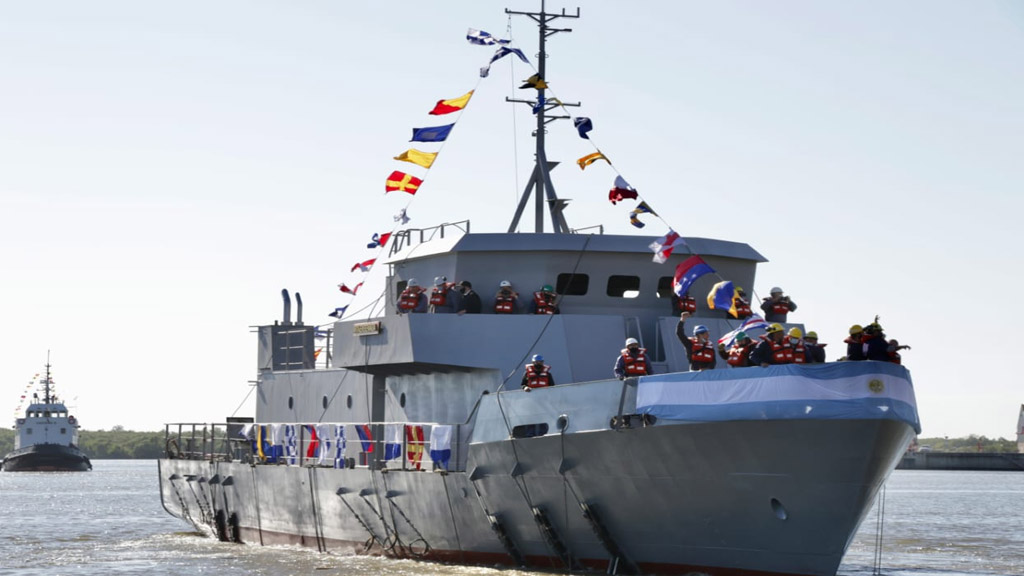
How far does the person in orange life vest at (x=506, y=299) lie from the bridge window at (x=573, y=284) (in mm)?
905

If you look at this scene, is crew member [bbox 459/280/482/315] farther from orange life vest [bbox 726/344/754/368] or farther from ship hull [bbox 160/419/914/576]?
orange life vest [bbox 726/344/754/368]

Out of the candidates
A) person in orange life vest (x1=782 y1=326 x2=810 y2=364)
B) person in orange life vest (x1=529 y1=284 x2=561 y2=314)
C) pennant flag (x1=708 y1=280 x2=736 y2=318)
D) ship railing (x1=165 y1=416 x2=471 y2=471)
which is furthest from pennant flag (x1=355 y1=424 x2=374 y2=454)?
person in orange life vest (x1=782 y1=326 x2=810 y2=364)

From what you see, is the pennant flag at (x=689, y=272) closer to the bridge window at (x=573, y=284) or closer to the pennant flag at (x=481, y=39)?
the bridge window at (x=573, y=284)

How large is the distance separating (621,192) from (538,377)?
3.91 meters

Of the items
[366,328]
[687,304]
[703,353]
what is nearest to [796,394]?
[703,353]

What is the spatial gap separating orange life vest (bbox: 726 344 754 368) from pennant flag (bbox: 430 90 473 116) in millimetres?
10098

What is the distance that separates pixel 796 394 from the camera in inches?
647

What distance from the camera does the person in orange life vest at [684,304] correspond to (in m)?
22.4

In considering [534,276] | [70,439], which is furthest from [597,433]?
[70,439]

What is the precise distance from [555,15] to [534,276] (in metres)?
5.62

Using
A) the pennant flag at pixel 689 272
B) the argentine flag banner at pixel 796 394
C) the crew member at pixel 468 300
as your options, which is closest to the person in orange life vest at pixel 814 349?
the argentine flag banner at pixel 796 394

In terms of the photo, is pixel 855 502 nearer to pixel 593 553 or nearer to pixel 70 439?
pixel 593 553

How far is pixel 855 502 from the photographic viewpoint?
16.3 meters

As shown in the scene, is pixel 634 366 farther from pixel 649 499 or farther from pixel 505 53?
pixel 505 53
